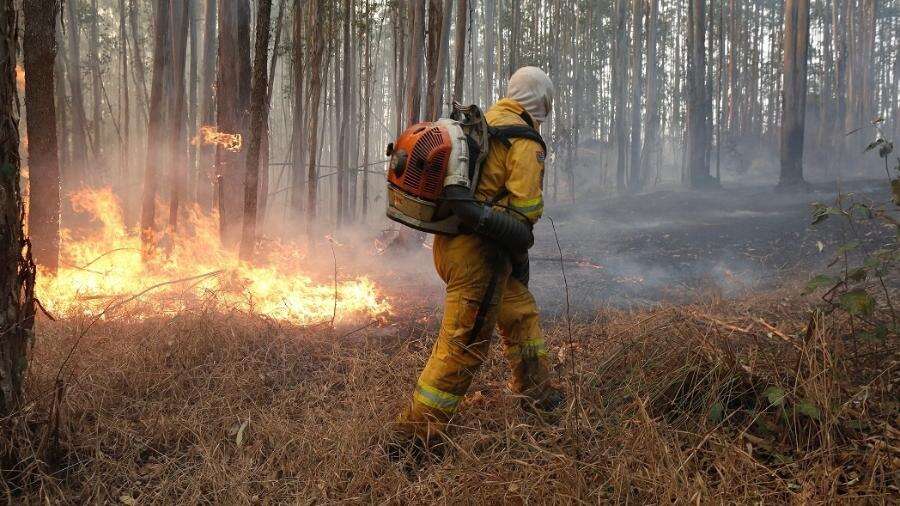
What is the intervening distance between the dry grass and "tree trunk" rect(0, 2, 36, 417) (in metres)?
0.19

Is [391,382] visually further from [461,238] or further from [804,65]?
[804,65]

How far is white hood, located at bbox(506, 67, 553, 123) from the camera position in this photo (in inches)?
116

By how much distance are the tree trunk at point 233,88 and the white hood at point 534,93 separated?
5.76 metres

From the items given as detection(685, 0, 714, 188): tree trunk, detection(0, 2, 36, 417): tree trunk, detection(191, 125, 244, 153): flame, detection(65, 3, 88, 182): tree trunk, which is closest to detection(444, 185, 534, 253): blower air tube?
detection(0, 2, 36, 417): tree trunk

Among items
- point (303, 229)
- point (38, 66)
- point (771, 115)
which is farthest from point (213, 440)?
point (771, 115)

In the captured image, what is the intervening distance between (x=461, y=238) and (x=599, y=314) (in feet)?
9.51

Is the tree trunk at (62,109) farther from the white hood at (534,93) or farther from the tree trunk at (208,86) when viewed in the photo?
the white hood at (534,93)

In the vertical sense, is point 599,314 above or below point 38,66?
below

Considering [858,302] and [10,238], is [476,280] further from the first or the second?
[10,238]

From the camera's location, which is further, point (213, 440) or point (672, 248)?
point (672, 248)

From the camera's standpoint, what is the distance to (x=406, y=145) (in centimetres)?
269

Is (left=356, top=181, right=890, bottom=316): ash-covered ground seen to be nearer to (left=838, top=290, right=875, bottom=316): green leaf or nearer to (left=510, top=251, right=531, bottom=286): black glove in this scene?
(left=838, top=290, right=875, bottom=316): green leaf

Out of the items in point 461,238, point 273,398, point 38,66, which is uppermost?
point 38,66

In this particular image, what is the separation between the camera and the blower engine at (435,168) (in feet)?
8.56
